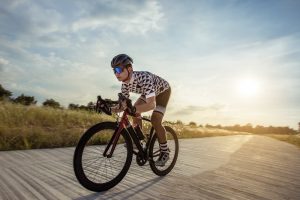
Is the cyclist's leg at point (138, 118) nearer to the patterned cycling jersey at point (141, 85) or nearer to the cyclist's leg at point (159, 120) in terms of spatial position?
the cyclist's leg at point (159, 120)

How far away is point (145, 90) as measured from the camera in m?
5.06

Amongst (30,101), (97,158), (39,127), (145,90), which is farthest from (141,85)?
(30,101)

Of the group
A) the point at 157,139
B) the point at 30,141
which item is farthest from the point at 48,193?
the point at 30,141

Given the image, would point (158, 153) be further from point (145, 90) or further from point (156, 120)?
point (145, 90)

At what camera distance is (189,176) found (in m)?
5.66

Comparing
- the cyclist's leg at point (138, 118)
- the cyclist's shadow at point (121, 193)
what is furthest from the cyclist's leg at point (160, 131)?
the cyclist's shadow at point (121, 193)

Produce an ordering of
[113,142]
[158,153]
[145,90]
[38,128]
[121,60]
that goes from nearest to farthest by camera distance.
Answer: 1. [113,142]
2. [121,60]
3. [145,90]
4. [158,153]
5. [38,128]

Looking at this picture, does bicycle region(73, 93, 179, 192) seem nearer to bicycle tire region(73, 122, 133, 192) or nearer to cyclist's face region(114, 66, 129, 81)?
bicycle tire region(73, 122, 133, 192)

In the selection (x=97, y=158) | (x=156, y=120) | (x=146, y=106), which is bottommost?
(x=97, y=158)

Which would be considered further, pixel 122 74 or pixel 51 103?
pixel 51 103

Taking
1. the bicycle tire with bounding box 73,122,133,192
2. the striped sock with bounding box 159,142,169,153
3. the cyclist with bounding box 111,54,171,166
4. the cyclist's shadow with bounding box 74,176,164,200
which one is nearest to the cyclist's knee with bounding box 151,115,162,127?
the cyclist with bounding box 111,54,171,166

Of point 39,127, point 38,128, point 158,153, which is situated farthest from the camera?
point 39,127

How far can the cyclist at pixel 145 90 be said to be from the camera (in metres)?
4.87

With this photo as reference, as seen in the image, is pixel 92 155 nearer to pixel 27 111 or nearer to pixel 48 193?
pixel 48 193
